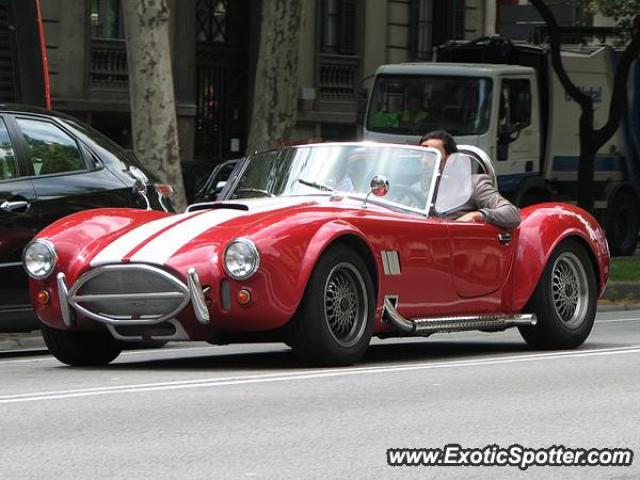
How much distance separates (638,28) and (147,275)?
59.4ft

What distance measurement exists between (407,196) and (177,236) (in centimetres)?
186

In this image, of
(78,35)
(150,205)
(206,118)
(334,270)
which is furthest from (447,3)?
(334,270)

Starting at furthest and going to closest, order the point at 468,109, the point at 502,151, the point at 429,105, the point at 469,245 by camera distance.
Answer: the point at 429,105
the point at 502,151
the point at 468,109
the point at 469,245

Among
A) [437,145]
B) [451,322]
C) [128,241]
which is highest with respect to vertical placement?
[437,145]

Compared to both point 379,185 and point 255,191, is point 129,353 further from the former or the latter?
point 379,185

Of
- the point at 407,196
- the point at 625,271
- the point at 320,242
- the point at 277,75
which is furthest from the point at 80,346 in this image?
the point at 625,271

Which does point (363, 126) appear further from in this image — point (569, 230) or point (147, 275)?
point (147, 275)

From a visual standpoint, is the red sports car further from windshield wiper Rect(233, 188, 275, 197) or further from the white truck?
the white truck

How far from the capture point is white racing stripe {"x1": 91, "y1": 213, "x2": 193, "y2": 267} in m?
9.86

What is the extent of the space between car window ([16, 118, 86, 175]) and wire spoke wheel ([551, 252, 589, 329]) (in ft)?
11.3

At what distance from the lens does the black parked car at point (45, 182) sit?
1173 centimetres

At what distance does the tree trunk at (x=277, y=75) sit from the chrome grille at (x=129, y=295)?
1216cm

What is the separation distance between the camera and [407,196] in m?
11.1

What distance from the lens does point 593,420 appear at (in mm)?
7996
